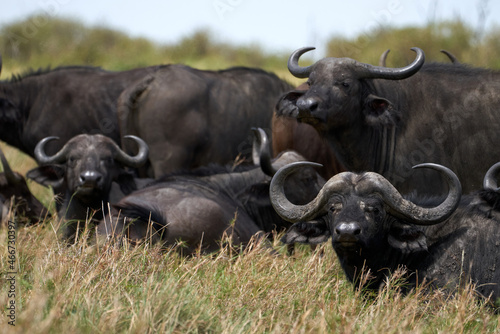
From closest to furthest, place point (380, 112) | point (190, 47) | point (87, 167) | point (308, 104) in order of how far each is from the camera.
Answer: point (308, 104) → point (380, 112) → point (87, 167) → point (190, 47)

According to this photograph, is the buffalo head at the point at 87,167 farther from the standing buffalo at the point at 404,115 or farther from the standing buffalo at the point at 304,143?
the standing buffalo at the point at 404,115

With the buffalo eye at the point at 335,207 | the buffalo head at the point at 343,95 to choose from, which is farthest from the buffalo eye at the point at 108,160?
the buffalo eye at the point at 335,207

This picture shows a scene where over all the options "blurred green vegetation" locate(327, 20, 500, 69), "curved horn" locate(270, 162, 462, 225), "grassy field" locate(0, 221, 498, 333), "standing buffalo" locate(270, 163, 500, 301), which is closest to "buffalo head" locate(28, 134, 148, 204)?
"grassy field" locate(0, 221, 498, 333)

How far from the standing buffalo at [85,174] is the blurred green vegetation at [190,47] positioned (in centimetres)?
992

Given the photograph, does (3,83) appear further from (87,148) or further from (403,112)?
(403,112)

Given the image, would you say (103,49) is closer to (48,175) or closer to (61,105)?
(61,105)

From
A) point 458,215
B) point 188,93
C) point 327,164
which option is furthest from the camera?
point 188,93

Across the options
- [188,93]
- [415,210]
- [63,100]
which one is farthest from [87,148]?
[415,210]

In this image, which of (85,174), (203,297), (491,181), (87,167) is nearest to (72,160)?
(87,167)

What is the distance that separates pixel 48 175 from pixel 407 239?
13.3 feet

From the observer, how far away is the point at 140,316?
356cm

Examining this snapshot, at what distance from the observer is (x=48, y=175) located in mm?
7418

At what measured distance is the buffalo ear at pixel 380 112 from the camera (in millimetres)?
6309

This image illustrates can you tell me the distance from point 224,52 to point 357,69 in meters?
21.8
